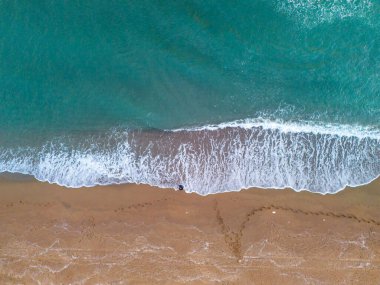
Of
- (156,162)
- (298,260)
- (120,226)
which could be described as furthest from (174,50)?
(298,260)

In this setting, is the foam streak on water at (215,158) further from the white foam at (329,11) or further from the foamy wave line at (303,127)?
the white foam at (329,11)

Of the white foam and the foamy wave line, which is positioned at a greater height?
the white foam

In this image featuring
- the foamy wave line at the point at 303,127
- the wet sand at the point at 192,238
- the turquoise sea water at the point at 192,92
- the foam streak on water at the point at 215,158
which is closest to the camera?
the wet sand at the point at 192,238

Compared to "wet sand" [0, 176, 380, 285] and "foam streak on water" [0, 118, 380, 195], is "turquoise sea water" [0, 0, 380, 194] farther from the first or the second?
"wet sand" [0, 176, 380, 285]

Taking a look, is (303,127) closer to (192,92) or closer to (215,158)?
(215,158)

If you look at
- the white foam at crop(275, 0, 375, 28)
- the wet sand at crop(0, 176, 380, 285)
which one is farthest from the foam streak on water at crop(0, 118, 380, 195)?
the white foam at crop(275, 0, 375, 28)

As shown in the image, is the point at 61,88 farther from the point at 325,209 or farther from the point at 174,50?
the point at 325,209

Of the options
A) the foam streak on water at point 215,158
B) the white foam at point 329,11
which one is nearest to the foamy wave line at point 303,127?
the foam streak on water at point 215,158
